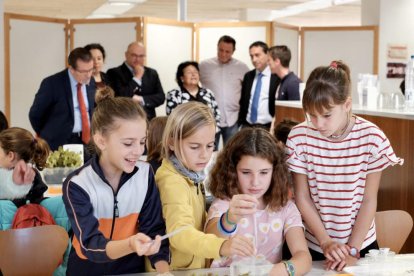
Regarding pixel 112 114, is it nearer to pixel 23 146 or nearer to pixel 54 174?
pixel 23 146

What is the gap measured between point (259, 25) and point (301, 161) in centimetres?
505

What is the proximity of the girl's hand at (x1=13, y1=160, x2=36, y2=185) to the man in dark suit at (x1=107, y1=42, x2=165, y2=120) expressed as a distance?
3.16 meters

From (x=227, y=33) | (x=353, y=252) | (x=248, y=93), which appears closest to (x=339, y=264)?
(x=353, y=252)

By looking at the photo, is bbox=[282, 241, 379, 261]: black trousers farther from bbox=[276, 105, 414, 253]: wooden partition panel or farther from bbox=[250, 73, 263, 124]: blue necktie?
bbox=[250, 73, 263, 124]: blue necktie

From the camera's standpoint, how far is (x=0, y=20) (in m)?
6.55

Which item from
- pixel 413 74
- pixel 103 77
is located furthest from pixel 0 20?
pixel 413 74

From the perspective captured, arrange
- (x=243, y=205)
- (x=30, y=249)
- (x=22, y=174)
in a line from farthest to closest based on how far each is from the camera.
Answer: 1. (x=22, y=174)
2. (x=30, y=249)
3. (x=243, y=205)

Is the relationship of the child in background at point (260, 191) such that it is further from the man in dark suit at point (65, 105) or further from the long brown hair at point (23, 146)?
the man in dark suit at point (65, 105)

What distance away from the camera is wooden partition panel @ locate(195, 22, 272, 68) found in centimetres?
736

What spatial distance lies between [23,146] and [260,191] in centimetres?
134

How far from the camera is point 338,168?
2.43 metres

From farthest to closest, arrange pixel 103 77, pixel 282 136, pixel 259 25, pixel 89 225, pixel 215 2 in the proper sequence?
pixel 215 2 < pixel 259 25 < pixel 103 77 < pixel 282 136 < pixel 89 225

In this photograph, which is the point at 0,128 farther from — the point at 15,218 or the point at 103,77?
the point at 103,77

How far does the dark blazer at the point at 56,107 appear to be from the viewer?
5078 millimetres
